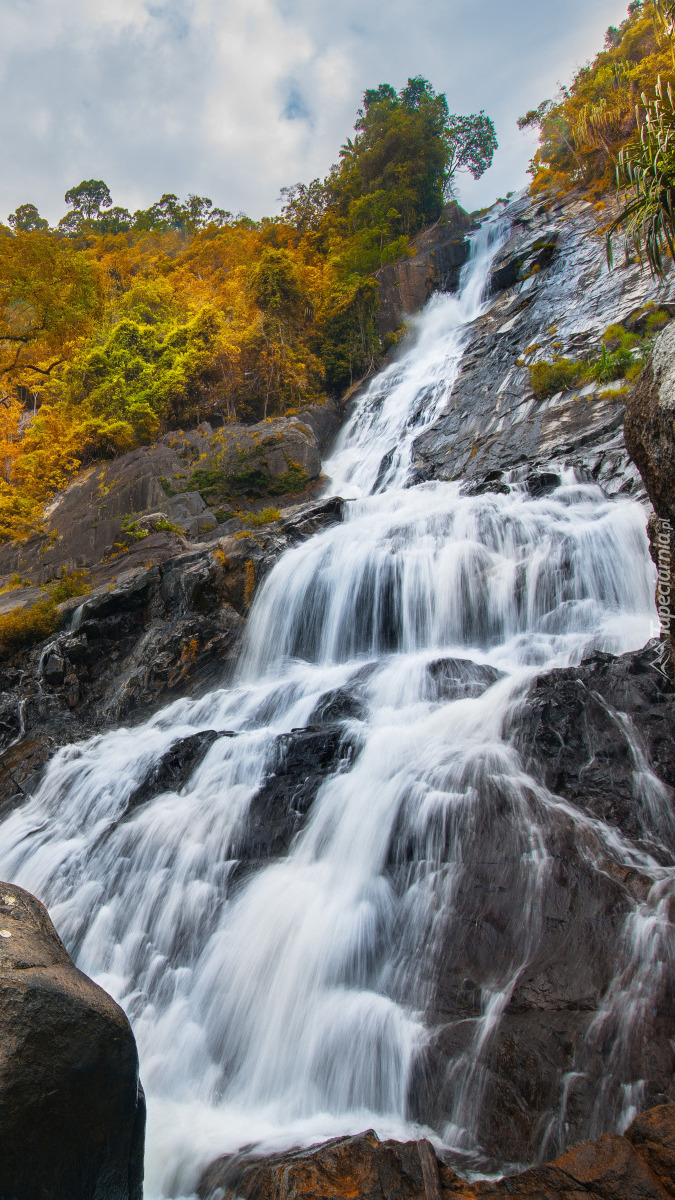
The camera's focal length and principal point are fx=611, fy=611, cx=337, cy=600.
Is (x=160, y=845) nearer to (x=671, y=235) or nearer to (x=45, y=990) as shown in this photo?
(x=45, y=990)

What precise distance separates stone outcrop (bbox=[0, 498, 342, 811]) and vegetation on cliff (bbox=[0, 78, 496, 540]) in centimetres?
510

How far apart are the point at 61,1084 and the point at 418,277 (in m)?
35.8

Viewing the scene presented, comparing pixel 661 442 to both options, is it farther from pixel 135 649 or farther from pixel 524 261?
pixel 524 261

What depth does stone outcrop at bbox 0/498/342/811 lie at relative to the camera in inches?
482

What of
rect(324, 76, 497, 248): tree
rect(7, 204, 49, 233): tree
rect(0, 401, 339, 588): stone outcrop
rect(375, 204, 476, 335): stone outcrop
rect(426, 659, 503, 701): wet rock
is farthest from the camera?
rect(7, 204, 49, 233): tree

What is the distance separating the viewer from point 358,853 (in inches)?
235

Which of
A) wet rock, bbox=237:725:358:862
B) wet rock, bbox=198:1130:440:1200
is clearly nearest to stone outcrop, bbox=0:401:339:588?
wet rock, bbox=237:725:358:862

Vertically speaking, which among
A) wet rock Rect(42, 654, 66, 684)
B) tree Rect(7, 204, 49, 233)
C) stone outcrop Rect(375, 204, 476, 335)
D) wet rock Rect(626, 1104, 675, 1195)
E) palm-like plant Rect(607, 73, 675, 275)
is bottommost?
wet rock Rect(626, 1104, 675, 1195)

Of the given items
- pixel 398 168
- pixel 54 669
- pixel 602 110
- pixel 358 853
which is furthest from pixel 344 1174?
pixel 398 168

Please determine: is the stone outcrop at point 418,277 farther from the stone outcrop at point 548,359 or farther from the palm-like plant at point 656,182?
the palm-like plant at point 656,182

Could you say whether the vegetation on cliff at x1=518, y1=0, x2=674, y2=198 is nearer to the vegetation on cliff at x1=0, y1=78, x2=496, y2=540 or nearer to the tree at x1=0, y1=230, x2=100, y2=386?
the vegetation on cliff at x1=0, y1=78, x2=496, y2=540

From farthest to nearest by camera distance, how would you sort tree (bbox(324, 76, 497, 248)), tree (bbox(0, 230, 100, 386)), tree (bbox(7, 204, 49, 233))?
tree (bbox(7, 204, 49, 233)) < tree (bbox(324, 76, 497, 248)) < tree (bbox(0, 230, 100, 386))

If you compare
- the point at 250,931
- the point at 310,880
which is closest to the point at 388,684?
the point at 310,880

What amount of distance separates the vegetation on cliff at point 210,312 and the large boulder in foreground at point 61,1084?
10.9m
